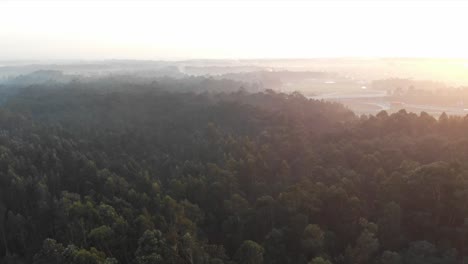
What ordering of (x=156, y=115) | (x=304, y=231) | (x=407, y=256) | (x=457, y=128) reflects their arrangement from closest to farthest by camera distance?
(x=407, y=256), (x=304, y=231), (x=457, y=128), (x=156, y=115)

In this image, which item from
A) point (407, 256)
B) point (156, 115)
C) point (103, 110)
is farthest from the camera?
point (103, 110)

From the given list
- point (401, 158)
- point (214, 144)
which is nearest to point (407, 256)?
point (401, 158)

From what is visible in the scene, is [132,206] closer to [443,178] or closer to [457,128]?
[443,178]

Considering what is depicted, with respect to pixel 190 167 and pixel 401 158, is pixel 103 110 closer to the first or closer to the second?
pixel 190 167

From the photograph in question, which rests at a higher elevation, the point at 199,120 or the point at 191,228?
the point at 199,120

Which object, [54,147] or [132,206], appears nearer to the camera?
[132,206]

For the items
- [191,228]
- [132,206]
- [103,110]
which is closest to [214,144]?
[132,206]
